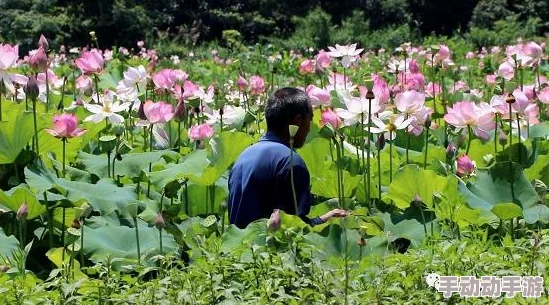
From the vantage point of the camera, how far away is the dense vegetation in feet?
60.2

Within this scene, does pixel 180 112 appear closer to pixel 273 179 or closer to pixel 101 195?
pixel 101 195

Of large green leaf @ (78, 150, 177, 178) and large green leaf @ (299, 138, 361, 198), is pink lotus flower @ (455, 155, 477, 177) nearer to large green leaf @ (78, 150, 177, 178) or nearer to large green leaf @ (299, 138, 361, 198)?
large green leaf @ (299, 138, 361, 198)

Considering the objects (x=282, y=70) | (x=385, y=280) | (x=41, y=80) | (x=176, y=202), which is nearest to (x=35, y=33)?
(x=282, y=70)

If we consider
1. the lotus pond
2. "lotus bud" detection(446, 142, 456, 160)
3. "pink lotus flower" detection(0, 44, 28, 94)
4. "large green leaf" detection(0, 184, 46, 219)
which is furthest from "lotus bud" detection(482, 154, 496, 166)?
"pink lotus flower" detection(0, 44, 28, 94)

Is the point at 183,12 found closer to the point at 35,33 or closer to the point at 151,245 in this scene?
the point at 35,33

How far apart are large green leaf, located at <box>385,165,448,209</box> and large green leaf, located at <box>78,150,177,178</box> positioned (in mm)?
872

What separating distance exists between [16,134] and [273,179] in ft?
2.92

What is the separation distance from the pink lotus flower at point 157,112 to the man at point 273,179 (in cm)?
56

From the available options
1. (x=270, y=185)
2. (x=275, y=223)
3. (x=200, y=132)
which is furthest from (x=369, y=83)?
(x=200, y=132)

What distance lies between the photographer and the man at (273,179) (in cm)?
273

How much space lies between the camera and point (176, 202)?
10.7 ft

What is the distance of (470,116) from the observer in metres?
3.10

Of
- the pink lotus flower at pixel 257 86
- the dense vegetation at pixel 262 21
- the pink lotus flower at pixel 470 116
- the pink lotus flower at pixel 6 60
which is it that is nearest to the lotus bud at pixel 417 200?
the pink lotus flower at pixel 470 116

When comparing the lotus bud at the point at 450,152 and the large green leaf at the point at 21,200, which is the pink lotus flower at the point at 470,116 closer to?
the lotus bud at the point at 450,152
